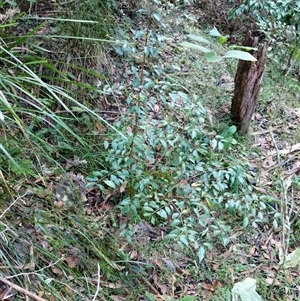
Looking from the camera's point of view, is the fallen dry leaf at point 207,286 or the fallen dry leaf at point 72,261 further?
the fallen dry leaf at point 207,286

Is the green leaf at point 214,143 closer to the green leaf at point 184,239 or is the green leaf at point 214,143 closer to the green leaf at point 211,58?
the green leaf at point 184,239

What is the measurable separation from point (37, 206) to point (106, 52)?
127 cm

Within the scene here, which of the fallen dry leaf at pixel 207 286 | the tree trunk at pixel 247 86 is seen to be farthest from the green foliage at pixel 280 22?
the fallen dry leaf at pixel 207 286

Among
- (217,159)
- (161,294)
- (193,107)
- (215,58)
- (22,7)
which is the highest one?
(215,58)

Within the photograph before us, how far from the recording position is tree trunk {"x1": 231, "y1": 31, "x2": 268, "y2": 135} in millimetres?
2471

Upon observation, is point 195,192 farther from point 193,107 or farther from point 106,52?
point 106,52

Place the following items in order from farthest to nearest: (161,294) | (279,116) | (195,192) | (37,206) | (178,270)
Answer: (279,116) → (195,192) → (178,270) → (161,294) → (37,206)

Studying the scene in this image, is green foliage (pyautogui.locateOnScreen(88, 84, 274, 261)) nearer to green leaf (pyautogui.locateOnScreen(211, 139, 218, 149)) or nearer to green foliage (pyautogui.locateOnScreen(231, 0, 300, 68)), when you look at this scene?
green leaf (pyautogui.locateOnScreen(211, 139, 218, 149))

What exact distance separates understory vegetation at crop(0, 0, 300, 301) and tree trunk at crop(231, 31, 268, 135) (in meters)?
0.07

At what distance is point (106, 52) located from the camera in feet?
8.31

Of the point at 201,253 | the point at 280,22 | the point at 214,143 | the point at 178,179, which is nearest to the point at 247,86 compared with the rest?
the point at 214,143

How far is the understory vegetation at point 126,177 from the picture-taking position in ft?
4.93

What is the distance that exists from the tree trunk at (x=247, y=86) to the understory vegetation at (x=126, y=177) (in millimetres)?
72

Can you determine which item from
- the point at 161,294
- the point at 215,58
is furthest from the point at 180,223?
the point at 215,58
